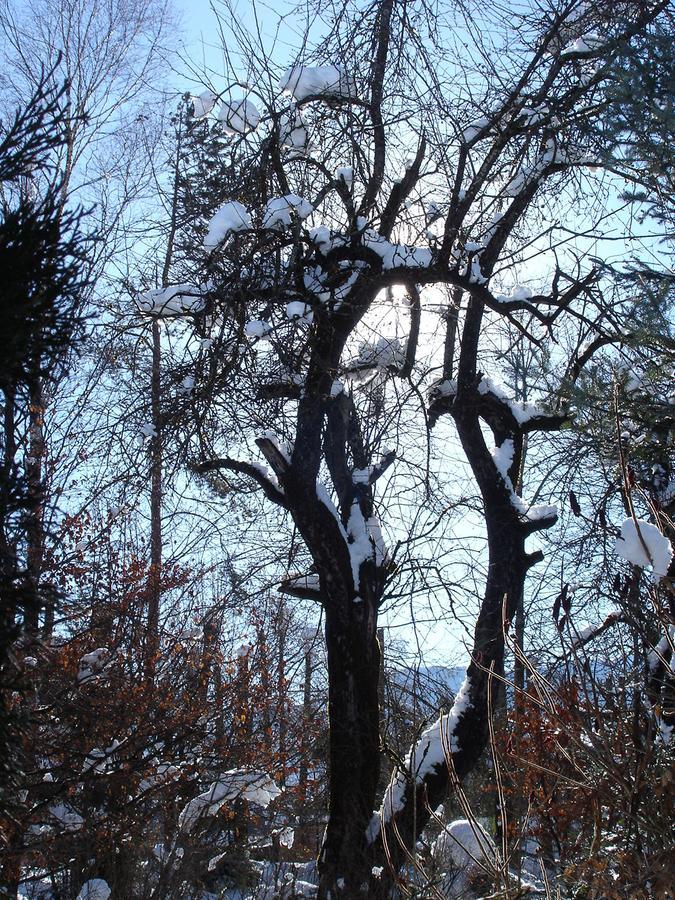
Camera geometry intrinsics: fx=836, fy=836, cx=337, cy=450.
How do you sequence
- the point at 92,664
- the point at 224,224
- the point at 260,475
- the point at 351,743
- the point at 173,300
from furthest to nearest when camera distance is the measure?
the point at 92,664, the point at 260,475, the point at 351,743, the point at 173,300, the point at 224,224

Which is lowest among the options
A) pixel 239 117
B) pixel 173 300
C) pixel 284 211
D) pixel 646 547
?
pixel 646 547

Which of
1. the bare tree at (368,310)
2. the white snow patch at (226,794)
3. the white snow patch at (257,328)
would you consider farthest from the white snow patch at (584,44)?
the white snow patch at (226,794)

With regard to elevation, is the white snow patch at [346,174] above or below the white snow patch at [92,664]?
above

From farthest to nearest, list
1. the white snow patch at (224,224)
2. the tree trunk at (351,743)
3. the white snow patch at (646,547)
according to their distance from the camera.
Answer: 1. the tree trunk at (351,743)
2. the white snow patch at (224,224)
3. the white snow patch at (646,547)

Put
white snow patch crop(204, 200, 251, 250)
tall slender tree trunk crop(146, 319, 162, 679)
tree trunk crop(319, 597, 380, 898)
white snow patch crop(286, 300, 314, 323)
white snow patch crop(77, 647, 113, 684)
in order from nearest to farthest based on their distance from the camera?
1. white snow patch crop(204, 200, 251, 250)
2. white snow patch crop(286, 300, 314, 323)
3. tree trunk crop(319, 597, 380, 898)
4. tall slender tree trunk crop(146, 319, 162, 679)
5. white snow patch crop(77, 647, 113, 684)

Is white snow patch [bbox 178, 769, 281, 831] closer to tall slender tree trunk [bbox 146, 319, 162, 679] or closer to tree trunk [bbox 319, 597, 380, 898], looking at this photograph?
tree trunk [bbox 319, 597, 380, 898]

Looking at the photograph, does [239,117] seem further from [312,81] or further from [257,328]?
[257,328]

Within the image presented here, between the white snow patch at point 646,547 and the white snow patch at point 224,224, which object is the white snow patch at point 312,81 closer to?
the white snow patch at point 224,224

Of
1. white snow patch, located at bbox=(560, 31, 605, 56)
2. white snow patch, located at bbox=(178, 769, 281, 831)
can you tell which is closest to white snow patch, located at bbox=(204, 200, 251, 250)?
white snow patch, located at bbox=(560, 31, 605, 56)

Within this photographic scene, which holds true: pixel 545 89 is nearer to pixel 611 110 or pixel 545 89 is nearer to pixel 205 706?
pixel 611 110

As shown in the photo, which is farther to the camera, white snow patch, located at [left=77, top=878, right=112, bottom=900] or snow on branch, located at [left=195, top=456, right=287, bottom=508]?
snow on branch, located at [left=195, top=456, right=287, bottom=508]

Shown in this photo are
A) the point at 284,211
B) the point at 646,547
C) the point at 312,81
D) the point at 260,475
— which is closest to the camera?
the point at 646,547

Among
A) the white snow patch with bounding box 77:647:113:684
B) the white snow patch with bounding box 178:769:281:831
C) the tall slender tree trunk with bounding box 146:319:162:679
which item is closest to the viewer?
the tall slender tree trunk with bounding box 146:319:162:679

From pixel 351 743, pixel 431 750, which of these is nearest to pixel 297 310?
pixel 351 743
